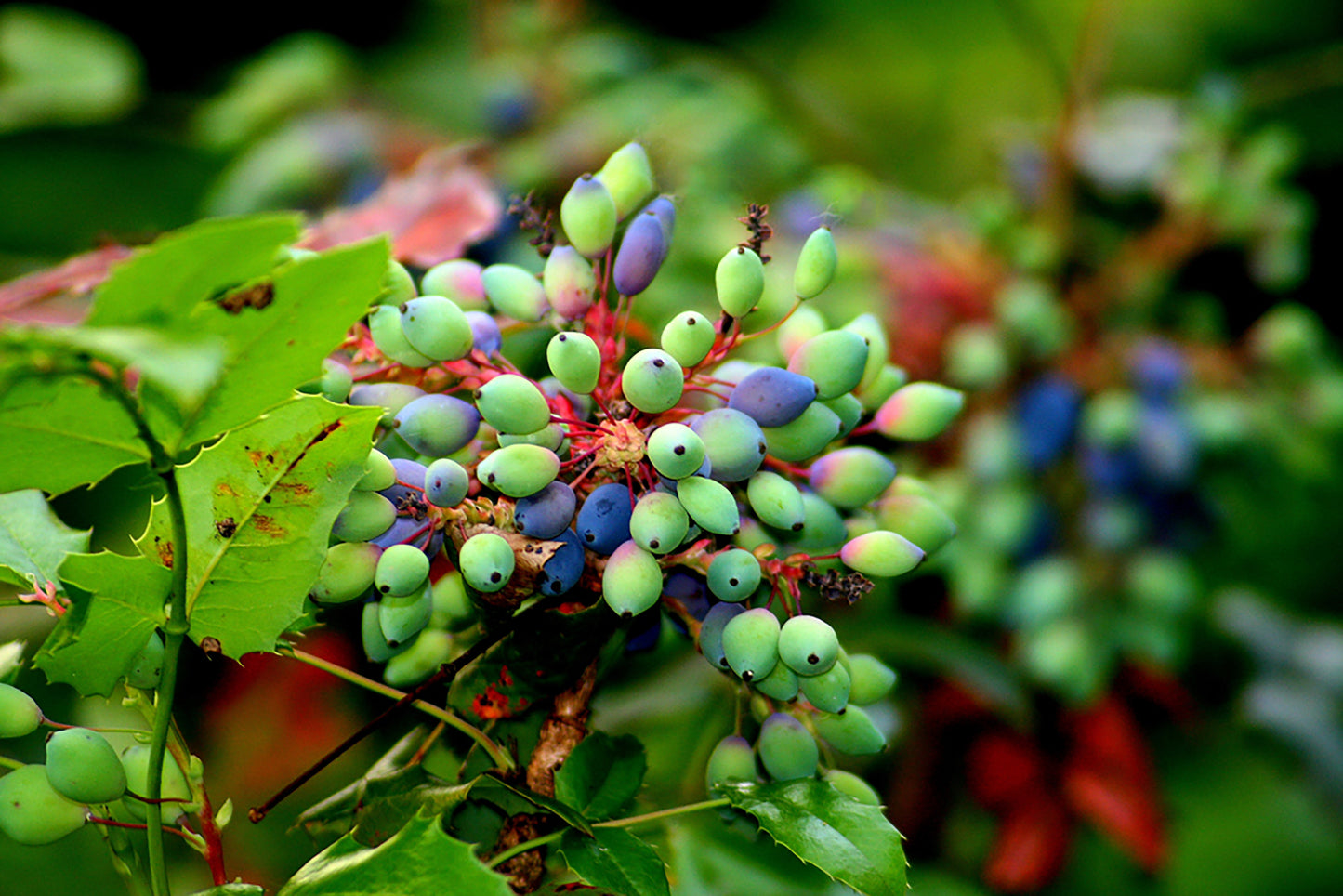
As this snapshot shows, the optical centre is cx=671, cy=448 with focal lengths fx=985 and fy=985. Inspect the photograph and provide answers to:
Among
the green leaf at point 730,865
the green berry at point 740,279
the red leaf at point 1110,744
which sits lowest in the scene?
the red leaf at point 1110,744

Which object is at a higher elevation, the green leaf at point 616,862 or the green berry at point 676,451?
the green berry at point 676,451

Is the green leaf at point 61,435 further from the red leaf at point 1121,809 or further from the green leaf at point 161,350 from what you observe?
the red leaf at point 1121,809

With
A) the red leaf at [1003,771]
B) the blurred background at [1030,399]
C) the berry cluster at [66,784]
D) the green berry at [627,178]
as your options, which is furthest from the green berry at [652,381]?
the red leaf at [1003,771]

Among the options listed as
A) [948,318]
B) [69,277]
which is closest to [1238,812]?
[948,318]

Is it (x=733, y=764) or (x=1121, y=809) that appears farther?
(x=1121, y=809)

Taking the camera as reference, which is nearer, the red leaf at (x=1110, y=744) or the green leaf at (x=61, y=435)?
the green leaf at (x=61, y=435)

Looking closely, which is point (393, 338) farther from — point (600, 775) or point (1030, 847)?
point (1030, 847)

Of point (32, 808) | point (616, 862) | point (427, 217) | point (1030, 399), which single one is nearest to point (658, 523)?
point (616, 862)

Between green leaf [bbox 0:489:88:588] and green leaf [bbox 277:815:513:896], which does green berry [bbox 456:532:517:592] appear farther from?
green leaf [bbox 0:489:88:588]
